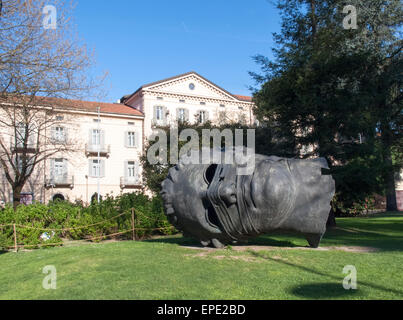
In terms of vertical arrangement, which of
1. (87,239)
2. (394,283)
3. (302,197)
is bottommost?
(87,239)

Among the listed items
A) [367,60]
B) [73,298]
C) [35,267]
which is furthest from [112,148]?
[73,298]

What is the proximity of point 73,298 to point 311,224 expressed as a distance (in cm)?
611

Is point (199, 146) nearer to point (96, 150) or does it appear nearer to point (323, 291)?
point (96, 150)

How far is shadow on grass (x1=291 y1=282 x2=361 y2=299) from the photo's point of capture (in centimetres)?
598

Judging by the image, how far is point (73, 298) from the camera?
252 inches

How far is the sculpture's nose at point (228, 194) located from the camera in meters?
9.47

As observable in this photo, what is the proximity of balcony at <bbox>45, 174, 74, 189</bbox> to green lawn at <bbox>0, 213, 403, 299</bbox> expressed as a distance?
27.5 meters

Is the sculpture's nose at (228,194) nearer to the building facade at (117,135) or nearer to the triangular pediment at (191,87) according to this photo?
the building facade at (117,135)

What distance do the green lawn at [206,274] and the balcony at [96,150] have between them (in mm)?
29028

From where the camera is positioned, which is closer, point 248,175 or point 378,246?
point 248,175

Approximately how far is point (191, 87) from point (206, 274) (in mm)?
39952
